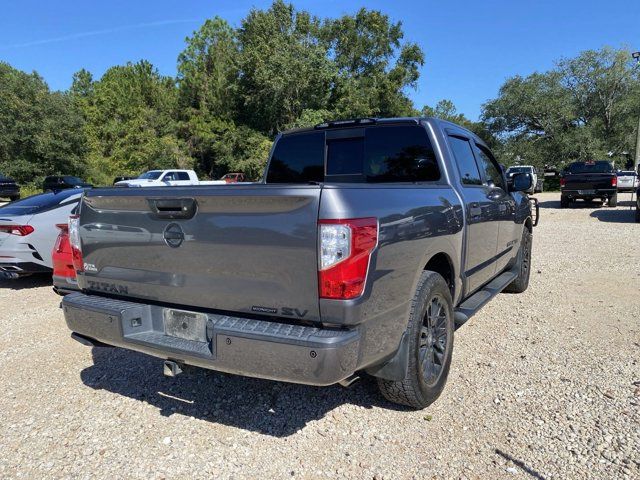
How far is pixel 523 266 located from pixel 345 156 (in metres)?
3.29

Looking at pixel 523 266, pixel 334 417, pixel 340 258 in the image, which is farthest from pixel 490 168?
pixel 340 258

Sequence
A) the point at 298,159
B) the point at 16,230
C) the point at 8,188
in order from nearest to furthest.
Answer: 1. the point at 298,159
2. the point at 16,230
3. the point at 8,188

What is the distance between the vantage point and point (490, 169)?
5.12 metres

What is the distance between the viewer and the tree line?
33312 millimetres

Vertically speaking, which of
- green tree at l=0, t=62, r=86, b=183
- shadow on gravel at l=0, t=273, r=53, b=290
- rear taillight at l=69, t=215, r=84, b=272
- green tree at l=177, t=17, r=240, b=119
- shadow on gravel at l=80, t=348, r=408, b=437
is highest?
green tree at l=177, t=17, r=240, b=119

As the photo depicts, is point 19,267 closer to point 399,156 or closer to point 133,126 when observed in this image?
point 399,156

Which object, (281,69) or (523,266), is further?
(281,69)

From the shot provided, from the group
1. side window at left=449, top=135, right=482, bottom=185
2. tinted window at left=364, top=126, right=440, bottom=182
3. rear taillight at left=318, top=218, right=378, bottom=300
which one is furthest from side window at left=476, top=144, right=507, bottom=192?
rear taillight at left=318, top=218, right=378, bottom=300

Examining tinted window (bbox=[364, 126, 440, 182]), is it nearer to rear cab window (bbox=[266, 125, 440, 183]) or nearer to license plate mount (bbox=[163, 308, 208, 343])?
rear cab window (bbox=[266, 125, 440, 183])

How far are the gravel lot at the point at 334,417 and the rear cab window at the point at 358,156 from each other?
1742mm

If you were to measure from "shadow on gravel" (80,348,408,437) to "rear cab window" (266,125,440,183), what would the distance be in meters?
1.78

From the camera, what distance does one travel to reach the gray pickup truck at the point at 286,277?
231 centimetres

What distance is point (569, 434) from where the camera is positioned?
9.37 ft

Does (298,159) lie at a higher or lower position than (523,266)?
higher
